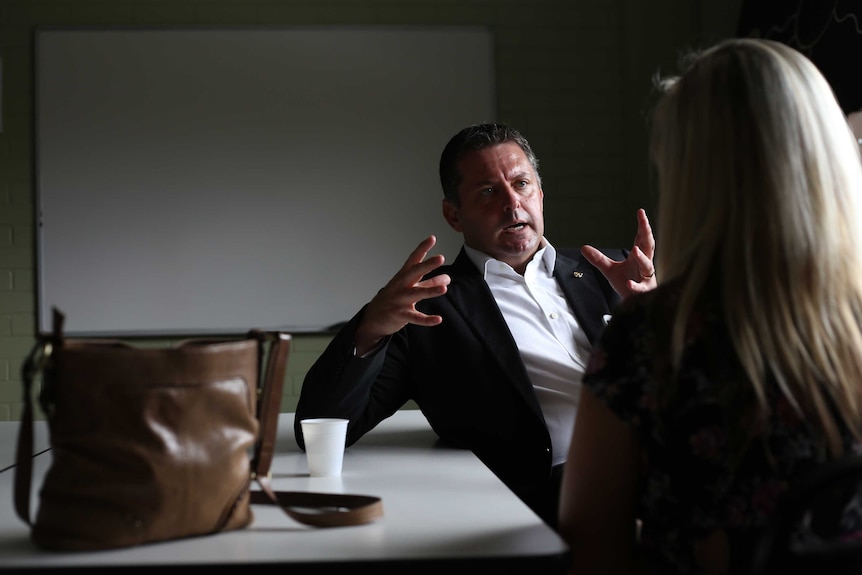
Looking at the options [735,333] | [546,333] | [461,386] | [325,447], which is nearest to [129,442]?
[325,447]

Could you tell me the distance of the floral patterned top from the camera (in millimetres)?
975

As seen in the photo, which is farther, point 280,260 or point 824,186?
point 280,260

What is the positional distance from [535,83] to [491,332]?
9.53 feet

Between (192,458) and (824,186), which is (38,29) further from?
(824,186)

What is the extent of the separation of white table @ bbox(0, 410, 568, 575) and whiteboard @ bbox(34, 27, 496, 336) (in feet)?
9.63

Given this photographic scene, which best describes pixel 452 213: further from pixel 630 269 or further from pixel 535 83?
pixel 535 83

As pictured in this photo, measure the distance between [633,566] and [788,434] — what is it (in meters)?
0.27

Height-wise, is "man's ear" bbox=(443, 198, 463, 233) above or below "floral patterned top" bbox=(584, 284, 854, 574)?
above

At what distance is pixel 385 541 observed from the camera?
1075 mm

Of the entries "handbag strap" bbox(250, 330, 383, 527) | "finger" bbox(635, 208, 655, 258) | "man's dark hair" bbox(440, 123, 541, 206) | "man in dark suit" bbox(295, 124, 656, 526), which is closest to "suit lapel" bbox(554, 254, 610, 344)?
"man in dark suit" bbox(295, 124, 656, 526)

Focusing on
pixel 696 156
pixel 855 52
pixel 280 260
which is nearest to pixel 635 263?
pixel 696 156

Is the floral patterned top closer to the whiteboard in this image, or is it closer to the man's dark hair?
the man's dark hair

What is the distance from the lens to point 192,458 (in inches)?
40.4

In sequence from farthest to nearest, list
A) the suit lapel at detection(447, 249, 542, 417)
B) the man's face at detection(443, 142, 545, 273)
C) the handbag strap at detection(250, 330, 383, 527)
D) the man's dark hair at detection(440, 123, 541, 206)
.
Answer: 1. the man's dark hair at detection(440, 123, 541, 206)
2. the man's face at detection(443, 142, 545, 273)
3. the suit lapel at detection(447, 249, 542, 417)
4. the handbag strap at detection(250, 330, 383, 527)
